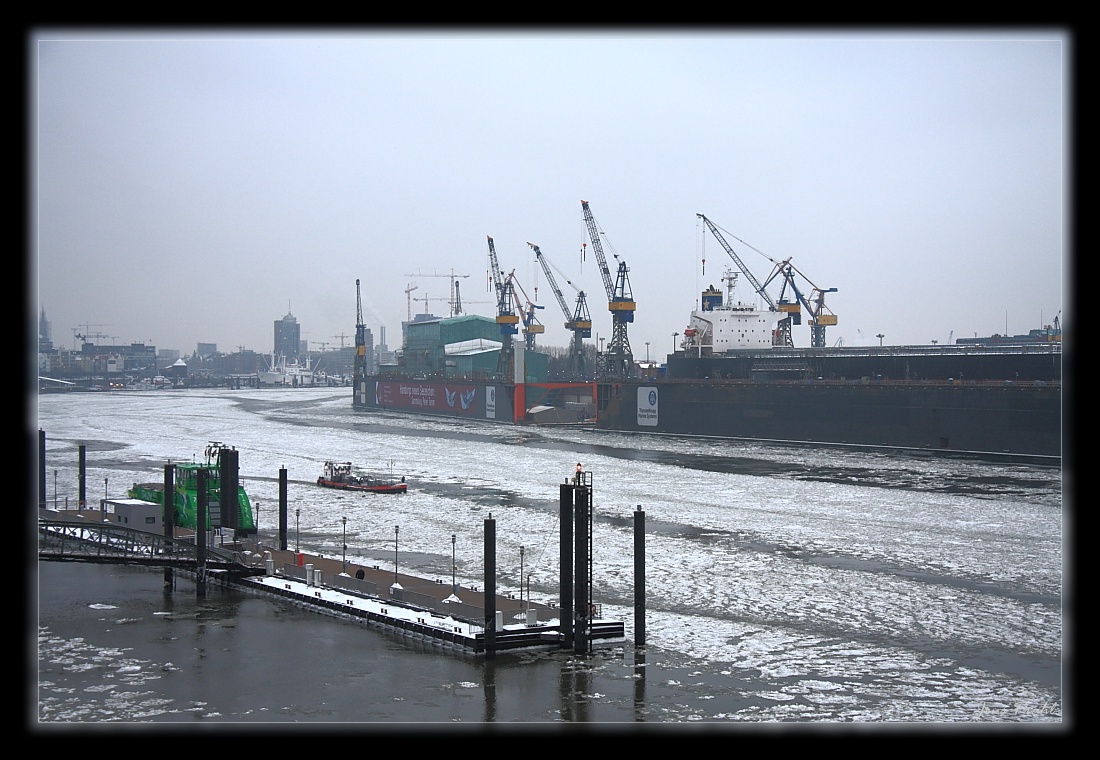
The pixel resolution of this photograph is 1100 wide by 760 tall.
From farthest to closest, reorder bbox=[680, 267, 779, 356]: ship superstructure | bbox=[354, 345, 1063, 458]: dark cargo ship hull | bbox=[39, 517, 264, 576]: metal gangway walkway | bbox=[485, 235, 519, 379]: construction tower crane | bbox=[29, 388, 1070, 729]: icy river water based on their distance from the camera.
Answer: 1. bbox=[485, 235, 519, 379]: construction tower crane
2. bbox=[680, 267, 779, 356]: ship superstructure
3. bbox=[354, 345, 1063, 458]: dark cargo ship hull
4. bbox=[39, 517, 264, 576]: metal gangway walkway
5. bbox=[29, 388, 1070, 729]: icy river water

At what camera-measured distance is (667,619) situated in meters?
14.0

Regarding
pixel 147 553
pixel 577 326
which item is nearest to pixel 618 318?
pixel 577 326

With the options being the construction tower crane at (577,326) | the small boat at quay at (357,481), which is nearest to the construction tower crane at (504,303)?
the construction tower crane at (577,326)

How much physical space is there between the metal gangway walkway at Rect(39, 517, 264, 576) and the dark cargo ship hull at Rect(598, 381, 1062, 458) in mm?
26705

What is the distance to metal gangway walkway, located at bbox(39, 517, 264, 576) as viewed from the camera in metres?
16.1

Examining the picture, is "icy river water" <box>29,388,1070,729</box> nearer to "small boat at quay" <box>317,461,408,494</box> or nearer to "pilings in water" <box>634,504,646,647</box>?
"pilings in water" <box>634,504,646,647</box>

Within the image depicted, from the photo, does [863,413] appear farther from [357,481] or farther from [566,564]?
[566,564]

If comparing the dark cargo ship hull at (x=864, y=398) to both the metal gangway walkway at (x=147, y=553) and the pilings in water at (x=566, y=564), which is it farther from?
the metal gangway walkway at (x=147, y=553)

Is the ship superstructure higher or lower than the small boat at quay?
higher

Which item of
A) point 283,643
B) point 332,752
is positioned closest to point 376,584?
point 283,643

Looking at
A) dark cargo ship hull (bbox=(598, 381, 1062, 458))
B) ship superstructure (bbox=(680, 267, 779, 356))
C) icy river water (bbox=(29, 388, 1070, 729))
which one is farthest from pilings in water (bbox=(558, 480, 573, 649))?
ship superstructure (bbox=(680, 267, 779, 356))

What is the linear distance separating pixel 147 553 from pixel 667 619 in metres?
9.16

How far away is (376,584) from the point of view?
15297mm
